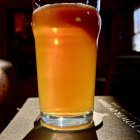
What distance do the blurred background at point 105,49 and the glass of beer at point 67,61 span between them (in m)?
0.50

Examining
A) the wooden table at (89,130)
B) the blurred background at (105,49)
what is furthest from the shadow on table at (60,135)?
the blurred background at (105,49)

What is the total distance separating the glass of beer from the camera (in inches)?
20.0

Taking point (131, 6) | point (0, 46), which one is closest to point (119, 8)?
point (131, 6)

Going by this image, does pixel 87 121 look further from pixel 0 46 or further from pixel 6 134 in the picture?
pixel 0 46

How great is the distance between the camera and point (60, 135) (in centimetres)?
46

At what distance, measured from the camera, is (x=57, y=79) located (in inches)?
20.3

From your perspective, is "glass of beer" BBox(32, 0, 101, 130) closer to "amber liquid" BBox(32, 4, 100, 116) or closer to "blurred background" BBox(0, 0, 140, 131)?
"amber liquid" BBox(32, 4, 100, 116)

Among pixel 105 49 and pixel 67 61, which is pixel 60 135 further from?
pixel 105 49

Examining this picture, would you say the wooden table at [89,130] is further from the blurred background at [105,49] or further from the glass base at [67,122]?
the blurred background at [105,49]

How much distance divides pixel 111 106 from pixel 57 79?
10.0 inches

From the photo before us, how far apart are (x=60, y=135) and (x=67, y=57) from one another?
14 centimetres

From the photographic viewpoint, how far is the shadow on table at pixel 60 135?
1.48 ft

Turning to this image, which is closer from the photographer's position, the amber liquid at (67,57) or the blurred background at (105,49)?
the amber liquid at (67,57)

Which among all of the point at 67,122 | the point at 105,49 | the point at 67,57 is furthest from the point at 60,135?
the point at 105,49
